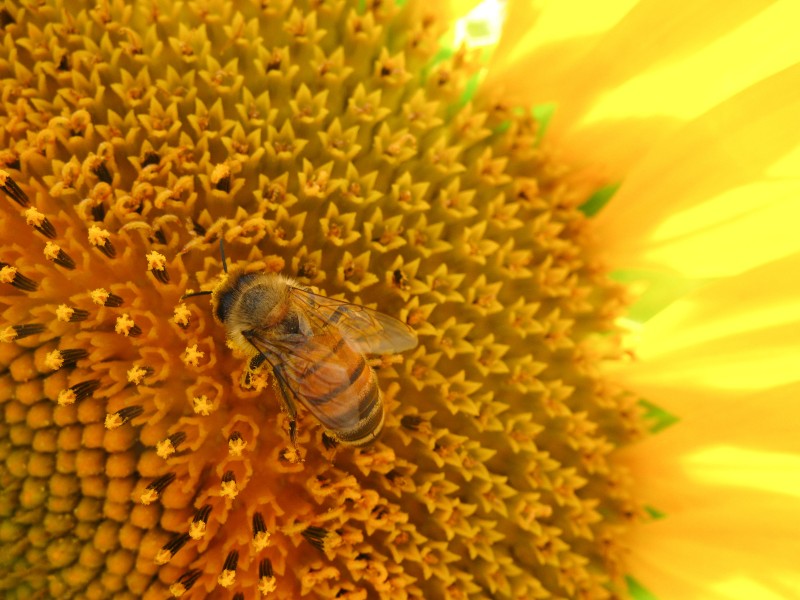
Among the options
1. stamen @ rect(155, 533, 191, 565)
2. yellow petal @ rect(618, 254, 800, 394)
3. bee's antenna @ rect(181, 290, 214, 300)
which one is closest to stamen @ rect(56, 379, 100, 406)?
bee's antenna @ rect(181, 290, 214, 300)

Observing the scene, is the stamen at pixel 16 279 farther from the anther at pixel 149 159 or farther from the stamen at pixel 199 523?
the stamen at pixel 199 523

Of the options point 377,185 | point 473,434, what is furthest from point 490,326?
point 377,185

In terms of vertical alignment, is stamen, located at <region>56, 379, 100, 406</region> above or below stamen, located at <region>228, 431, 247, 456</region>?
below

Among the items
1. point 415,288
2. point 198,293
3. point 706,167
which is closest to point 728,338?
point 706,167

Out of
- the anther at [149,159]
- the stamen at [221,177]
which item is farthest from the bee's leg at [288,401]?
the anther at [149,159]

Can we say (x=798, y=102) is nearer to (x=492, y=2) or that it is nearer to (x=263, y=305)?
(x=492, y=2)

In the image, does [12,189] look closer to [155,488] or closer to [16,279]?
[16,279]

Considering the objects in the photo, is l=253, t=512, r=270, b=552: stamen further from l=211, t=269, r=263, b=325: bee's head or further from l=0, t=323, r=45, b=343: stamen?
l=0, t=323, r=45, b=343: stamen
